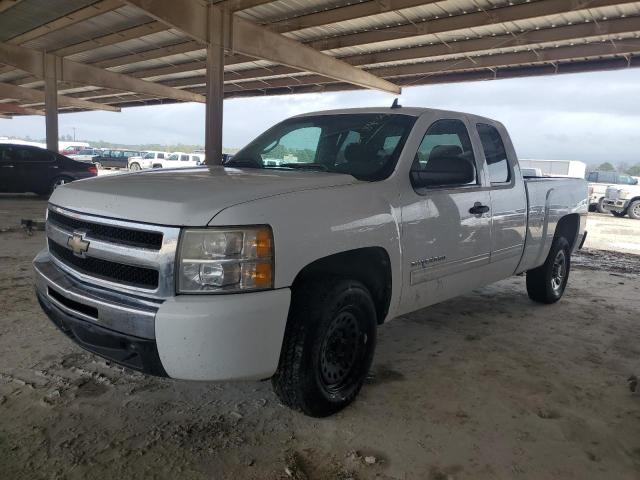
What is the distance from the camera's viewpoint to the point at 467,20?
40.9 ft

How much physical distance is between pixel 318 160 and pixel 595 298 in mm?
4039

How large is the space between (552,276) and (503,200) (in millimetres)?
1726

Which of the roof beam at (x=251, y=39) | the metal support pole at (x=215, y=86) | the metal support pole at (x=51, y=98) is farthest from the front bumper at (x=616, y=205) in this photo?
the metal support pole at (x=51, y=98)

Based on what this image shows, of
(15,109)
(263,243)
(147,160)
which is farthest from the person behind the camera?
(15,109)

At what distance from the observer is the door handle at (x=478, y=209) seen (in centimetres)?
371

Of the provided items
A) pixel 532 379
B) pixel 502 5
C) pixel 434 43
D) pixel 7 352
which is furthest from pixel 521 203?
pixel 434 43

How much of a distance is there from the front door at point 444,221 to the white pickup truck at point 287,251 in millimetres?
13

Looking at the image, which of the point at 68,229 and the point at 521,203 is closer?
the point at 68,229

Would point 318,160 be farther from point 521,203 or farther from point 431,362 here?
point 521,203

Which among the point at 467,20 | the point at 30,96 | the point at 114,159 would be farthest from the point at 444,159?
the point at 114,159

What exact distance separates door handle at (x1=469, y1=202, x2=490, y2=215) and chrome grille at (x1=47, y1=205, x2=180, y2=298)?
7.50ft

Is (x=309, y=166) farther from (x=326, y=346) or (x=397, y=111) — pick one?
(x=326, y=346)

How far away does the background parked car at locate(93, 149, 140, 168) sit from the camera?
40094 mm

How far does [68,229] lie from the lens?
2.82 meters
